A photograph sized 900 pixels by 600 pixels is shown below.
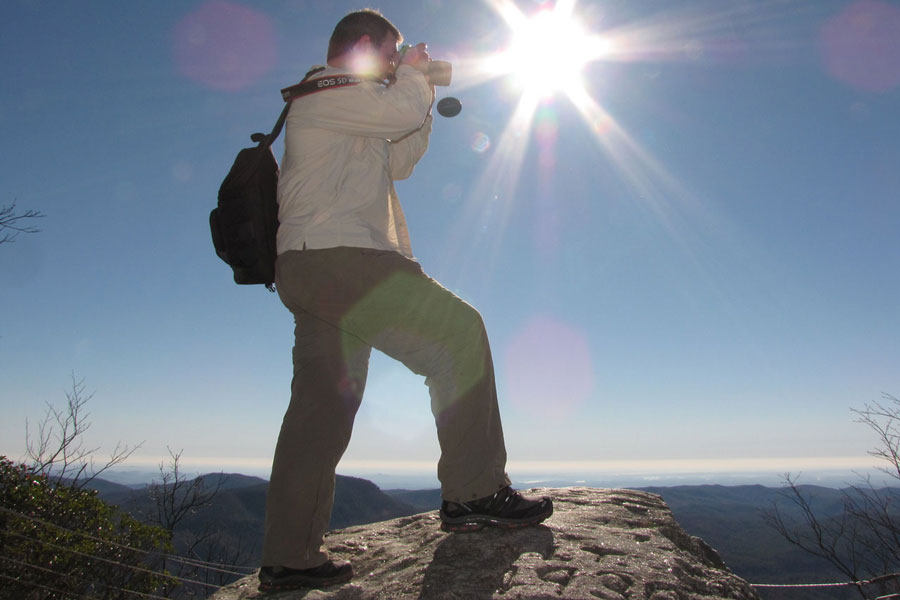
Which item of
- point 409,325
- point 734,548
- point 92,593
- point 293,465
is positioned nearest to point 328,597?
point 293,465

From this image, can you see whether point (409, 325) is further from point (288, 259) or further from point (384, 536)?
point (384, 536)

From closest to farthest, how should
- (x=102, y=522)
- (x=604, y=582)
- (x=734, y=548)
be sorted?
(x=604, y=582) < (x=102, y=522) < (x=734, y=548)

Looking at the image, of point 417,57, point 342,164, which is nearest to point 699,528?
point 417,57

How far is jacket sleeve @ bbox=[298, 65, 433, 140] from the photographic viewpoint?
198 cm

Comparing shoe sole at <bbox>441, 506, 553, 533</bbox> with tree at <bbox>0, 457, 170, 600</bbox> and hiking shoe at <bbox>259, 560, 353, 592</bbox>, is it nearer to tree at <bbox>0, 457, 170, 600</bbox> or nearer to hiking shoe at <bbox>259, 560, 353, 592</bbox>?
hiking shoe at <bbox>259, 560, 353, 592</bbox>

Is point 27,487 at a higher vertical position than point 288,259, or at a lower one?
lower

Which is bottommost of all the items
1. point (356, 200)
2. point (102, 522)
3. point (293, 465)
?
point (102, 522)

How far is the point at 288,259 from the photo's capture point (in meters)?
1.94

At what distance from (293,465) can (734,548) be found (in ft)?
526

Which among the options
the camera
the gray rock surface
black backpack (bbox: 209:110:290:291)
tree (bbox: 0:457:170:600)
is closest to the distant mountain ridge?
tree (bbox: 0:457:170:600)

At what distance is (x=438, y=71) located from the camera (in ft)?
7.70

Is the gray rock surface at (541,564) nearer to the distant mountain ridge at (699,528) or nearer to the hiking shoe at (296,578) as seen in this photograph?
the hiking shoe at (296,578)

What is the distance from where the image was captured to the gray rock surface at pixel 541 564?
5.50 feet

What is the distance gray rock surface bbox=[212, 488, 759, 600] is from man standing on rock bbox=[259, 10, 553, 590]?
4.5 inches
